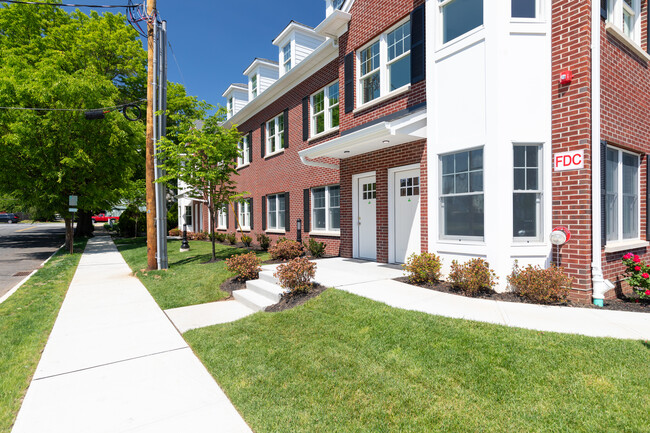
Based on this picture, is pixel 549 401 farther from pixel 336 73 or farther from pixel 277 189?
pixel 277 189

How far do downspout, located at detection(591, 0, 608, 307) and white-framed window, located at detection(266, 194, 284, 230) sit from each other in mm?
11177

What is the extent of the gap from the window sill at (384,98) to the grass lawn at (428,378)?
214 inches

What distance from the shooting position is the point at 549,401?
273 cm

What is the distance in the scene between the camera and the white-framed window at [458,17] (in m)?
6.23

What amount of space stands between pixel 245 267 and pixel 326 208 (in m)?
4.84

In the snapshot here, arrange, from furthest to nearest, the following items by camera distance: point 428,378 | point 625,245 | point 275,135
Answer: point 275,135 < point 625,245 < point 428,378

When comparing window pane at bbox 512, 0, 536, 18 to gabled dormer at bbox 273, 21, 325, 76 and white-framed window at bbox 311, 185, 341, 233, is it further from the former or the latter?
gabled dormer at bbox 273, 21, 325, 76

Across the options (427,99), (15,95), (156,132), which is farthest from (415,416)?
(15,95)

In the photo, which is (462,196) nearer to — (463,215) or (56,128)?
(463,215)

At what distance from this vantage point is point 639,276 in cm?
556

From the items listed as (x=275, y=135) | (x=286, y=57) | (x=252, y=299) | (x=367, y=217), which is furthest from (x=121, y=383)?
(x=286, y=57)

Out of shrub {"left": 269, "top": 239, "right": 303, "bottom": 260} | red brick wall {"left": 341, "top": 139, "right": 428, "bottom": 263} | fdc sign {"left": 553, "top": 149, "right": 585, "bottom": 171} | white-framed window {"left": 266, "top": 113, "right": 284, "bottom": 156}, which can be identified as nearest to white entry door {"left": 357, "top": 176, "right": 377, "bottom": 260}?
red brick wall {"left": 341, "top": 139, "right": 428, "bottom": 263}

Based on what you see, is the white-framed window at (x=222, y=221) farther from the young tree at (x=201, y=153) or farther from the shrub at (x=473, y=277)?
the shrub at (x=473, y=277)

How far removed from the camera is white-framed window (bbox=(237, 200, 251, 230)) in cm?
1783
